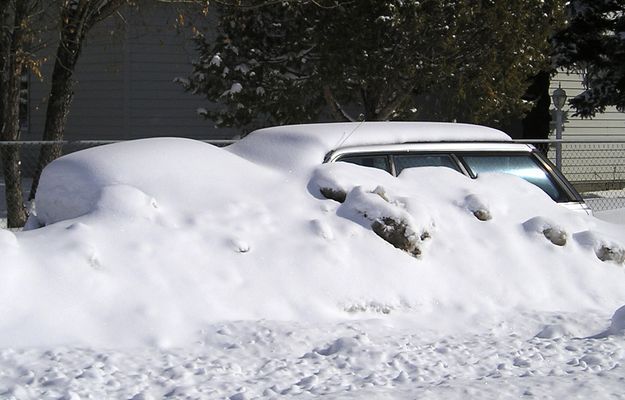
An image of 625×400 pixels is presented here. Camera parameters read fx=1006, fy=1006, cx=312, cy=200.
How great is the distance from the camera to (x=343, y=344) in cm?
598

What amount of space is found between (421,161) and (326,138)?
84 cm

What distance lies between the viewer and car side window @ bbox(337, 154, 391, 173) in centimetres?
819

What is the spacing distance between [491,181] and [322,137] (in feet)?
4.87

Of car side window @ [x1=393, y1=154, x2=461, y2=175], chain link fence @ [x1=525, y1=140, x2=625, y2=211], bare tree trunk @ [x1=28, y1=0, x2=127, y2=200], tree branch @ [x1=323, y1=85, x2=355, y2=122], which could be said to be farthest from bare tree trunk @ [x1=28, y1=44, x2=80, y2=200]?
chain link fence @ [x1=525, y1=140, x2=625, y2=211]

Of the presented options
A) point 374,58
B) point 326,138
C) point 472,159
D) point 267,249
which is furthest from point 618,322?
point 374,58

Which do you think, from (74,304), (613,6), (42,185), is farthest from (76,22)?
(613,6)

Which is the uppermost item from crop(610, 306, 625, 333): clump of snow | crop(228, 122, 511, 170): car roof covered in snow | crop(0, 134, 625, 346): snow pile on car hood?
crop(228, 122, 511, 170): car roof covered in snow

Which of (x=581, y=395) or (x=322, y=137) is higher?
(x=322, y=137)

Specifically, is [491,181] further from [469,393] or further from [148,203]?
[469,393]

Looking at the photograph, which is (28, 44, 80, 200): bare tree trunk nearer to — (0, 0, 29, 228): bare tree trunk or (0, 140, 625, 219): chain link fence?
(0, 0, 29, 228): bare tree trunk

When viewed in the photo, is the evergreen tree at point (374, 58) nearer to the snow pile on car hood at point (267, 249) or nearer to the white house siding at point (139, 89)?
the white house siding at point (139, 89)

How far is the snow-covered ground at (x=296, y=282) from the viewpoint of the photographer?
5.46 metres

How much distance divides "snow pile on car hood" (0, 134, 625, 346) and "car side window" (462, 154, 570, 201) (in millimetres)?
244

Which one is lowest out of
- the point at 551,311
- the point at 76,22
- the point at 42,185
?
the point at 551,311
